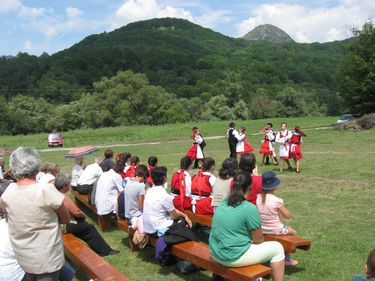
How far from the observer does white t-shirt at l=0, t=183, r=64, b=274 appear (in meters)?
3.93

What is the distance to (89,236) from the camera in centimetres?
732

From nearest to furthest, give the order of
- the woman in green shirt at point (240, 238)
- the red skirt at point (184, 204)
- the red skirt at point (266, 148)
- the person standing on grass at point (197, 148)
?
the woman in green shirt at point (240, 238), the red skirt at point (184, 204), the red skirt at point (266, 148), the person standing on grass at point (197, 148)

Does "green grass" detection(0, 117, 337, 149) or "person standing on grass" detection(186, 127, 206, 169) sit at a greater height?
"person standing on grass" detection(186, 127, 206, 169)

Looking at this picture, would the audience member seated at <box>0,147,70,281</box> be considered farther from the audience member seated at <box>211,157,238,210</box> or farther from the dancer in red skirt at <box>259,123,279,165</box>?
the dancer in red skirt at <box>259,123,279,165</box>

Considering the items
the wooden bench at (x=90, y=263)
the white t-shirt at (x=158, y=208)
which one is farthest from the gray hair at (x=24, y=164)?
the white t-shirt at (x=158, y=208)

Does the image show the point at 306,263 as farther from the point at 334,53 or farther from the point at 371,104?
the point at 334,53

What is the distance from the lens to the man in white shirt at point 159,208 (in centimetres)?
647

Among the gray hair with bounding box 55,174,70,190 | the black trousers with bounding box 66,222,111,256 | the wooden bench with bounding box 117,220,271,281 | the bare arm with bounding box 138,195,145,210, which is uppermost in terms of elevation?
the gray hair with bounding box 55,174,70,190

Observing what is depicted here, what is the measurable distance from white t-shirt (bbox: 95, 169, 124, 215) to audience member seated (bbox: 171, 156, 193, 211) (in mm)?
1439

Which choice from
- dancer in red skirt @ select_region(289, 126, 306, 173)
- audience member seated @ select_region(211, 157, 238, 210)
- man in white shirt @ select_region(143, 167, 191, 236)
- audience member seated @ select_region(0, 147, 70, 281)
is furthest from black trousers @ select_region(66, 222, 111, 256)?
dancer in red skirt @ select_region(289, 126, 306, 173)

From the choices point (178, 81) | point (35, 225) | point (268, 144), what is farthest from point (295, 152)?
point (178, 81)

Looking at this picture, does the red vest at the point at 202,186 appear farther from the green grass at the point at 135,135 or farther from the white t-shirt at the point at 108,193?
the green grass at the point at 135,135

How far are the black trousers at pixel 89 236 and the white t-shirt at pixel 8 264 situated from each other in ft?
8.36

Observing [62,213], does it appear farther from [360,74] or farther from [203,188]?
[360,74]
